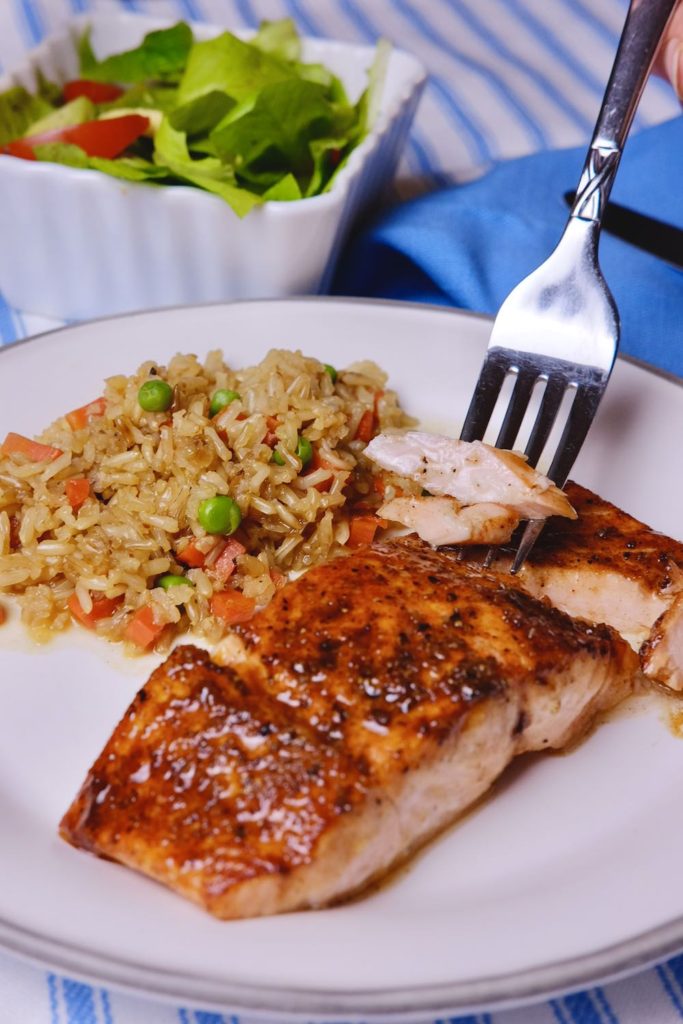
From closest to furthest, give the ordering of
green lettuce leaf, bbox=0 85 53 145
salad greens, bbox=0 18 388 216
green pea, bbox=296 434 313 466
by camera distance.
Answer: green pea, bbox=296 434 313 466, salad greens, bbox=0 18 388 216, green lettuce leaf, bbox=0 85 53 145

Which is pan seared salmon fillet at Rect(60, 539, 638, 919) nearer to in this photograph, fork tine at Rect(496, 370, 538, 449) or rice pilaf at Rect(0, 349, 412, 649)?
rice pilaf at Rect(0, 349, 412, 649)

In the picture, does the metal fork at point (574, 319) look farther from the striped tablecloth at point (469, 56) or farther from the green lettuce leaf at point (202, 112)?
the striped tablecloth at point (469, 56)

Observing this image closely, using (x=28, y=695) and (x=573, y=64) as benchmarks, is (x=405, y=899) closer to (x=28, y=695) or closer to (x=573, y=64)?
(x=28, y=695)

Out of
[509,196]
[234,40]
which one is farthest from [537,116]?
→ [234,40]

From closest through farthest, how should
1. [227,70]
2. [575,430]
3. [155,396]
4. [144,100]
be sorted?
[575,430] < [155,396] < [227,70] < [144,100]

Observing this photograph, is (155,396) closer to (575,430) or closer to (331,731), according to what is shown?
(575,430)

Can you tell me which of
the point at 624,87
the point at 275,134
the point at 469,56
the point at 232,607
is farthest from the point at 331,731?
the point at 469,56

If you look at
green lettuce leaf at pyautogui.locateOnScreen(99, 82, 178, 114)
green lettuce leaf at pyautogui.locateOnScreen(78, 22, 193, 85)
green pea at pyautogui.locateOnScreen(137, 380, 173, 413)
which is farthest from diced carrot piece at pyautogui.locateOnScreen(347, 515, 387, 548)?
green lettuce leaf at pyautogui.locateOnScreen(78, 22, 193, 85)
